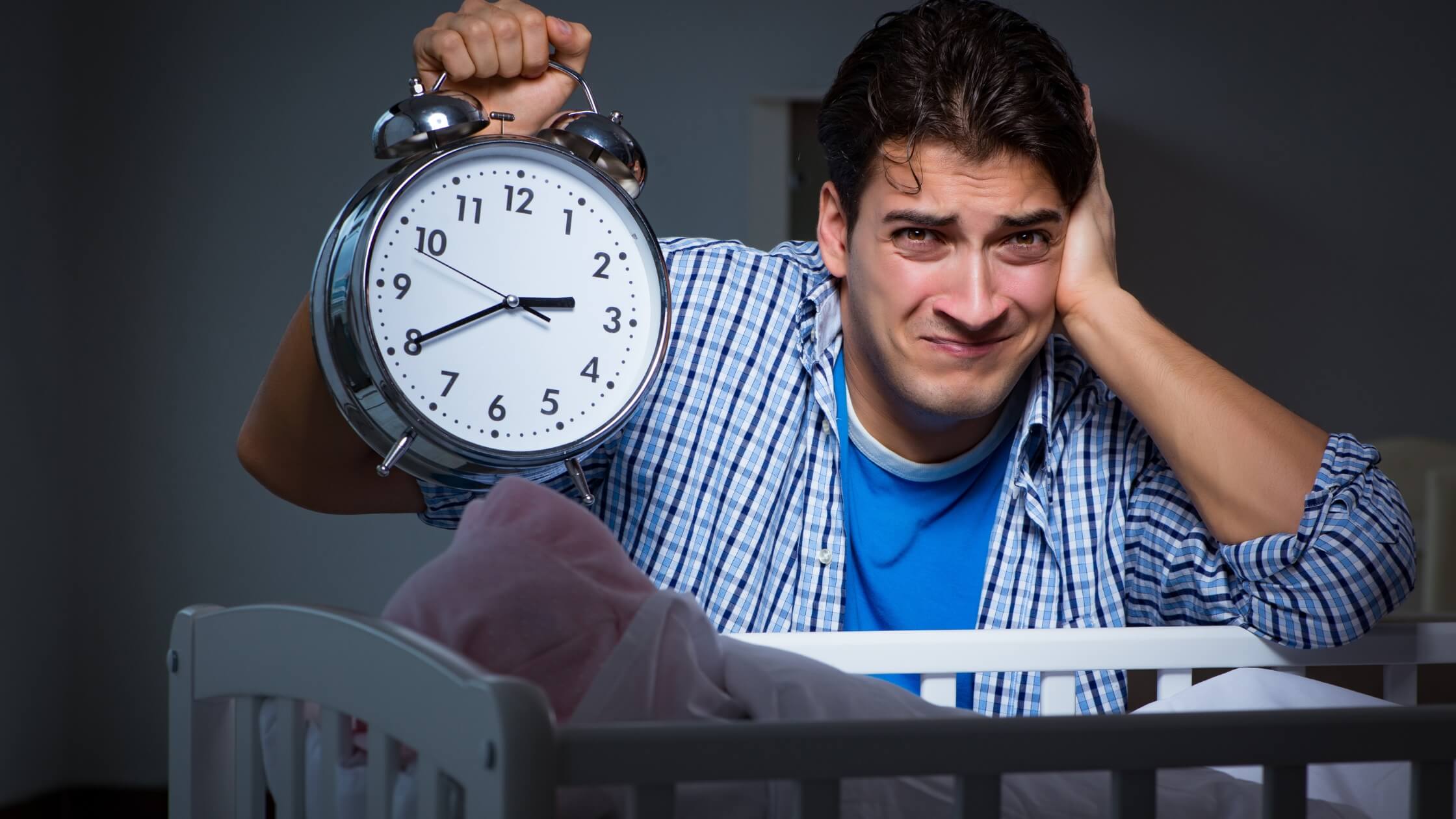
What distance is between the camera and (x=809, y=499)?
50.1 inches

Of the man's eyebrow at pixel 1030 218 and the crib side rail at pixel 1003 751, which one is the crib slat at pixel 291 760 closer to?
the crib side rail at pixel 1003 751

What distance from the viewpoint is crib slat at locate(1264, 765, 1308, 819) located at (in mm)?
608

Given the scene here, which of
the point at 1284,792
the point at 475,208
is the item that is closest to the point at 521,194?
the point at 475,208

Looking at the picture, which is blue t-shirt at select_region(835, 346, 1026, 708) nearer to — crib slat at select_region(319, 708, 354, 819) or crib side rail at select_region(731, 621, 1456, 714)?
crib side rail at select_region(731, 621, 1456, 714)

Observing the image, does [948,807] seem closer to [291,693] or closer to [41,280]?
[291,693]

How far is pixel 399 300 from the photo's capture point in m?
0.84

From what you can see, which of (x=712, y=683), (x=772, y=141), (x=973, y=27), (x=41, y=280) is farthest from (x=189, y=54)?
(x=712, y=683)

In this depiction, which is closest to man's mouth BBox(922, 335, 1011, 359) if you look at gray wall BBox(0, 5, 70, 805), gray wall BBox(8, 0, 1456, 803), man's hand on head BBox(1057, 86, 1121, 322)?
man's hand on head BBox(1057, 86, 1121, 322)

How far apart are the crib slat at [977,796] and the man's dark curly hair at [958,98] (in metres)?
0.72

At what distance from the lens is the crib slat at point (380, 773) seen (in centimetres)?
58

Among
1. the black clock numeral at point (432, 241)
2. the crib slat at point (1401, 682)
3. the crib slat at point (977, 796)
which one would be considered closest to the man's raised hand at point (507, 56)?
the black clock numeral at point (432, 241)

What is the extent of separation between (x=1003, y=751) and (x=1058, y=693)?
558mm

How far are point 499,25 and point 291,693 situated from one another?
1.75ft

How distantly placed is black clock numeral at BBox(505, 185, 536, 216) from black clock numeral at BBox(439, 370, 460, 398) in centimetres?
13
